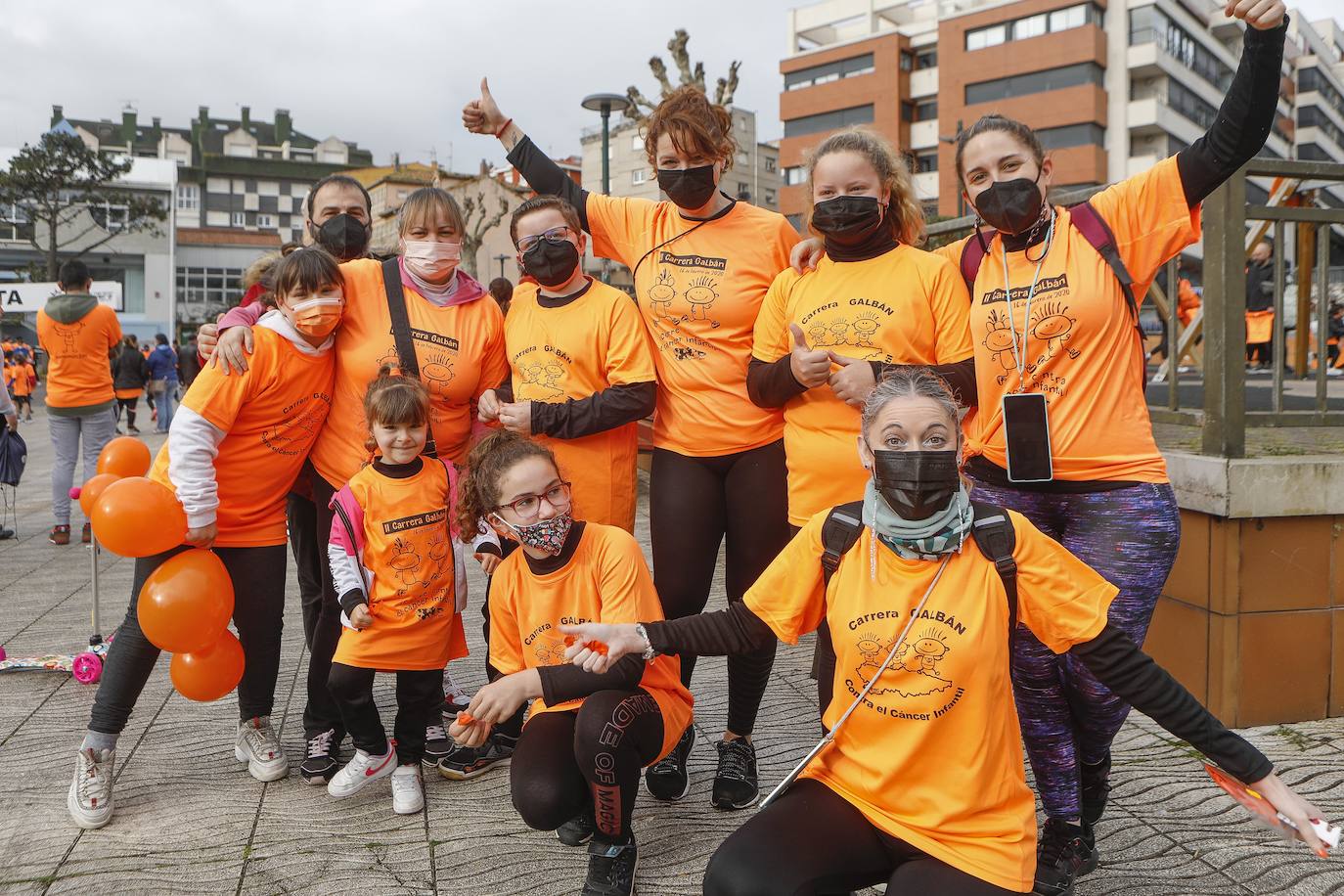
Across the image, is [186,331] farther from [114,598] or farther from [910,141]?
[114,598]

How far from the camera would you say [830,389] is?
313 centimetres

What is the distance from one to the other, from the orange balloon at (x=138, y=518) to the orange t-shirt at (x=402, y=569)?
0.59 meters

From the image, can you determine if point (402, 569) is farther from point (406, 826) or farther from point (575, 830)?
point (575, 830)

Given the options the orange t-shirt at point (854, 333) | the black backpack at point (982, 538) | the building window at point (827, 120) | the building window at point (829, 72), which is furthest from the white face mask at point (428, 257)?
the building window at point (829, 72)

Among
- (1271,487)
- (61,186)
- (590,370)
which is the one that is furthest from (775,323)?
(61,186)

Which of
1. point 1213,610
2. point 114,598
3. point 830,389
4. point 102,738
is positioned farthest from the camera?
point 114,598

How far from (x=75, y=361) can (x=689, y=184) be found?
715 centimetres

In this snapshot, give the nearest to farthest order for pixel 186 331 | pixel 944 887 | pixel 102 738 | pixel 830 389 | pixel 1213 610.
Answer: pixel 944 887, pixel 830 389, pixel 102 738, pixel 1213 610, pixel 186 331

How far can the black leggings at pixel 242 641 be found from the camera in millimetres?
3527

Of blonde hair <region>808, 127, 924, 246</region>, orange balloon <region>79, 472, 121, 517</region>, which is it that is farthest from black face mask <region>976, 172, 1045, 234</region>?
orange balloon <region>79, 472, 121, 517</region>

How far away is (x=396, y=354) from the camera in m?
3.62

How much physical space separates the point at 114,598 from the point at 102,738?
3.70 meters

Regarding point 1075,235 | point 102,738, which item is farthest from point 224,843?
point 1075,235

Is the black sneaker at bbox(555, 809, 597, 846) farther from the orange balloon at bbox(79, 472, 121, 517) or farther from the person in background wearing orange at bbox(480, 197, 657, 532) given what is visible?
the orange balloon at bbox(79, 472, 121, 517)
